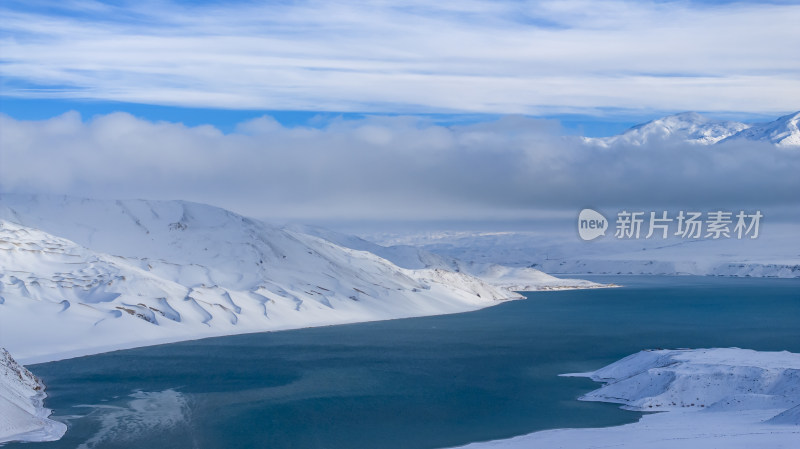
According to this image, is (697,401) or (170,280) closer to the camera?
(697,401)

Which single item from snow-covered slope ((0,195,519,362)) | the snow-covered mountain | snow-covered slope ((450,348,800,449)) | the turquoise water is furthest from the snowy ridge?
the snow-covered mountain

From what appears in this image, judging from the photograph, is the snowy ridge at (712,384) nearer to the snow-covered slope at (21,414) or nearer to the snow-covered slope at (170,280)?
the snow-covered slope at (21,414)

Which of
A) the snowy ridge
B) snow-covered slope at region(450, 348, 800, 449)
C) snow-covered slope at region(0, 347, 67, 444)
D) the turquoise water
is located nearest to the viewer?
snow-covered slope at region(450, 348, 800, 449)

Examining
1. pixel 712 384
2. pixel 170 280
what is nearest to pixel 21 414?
pixel 712 384

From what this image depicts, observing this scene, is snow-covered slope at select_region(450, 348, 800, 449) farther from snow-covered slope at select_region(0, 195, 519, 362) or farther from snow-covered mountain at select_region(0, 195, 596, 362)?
snow-covered mountain at select_region(0, 195, 596, 362)

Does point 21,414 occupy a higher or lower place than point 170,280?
higher

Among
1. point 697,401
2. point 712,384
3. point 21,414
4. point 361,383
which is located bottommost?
point 361,383

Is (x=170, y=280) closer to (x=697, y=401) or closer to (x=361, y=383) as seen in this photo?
(x=361, y=383)
